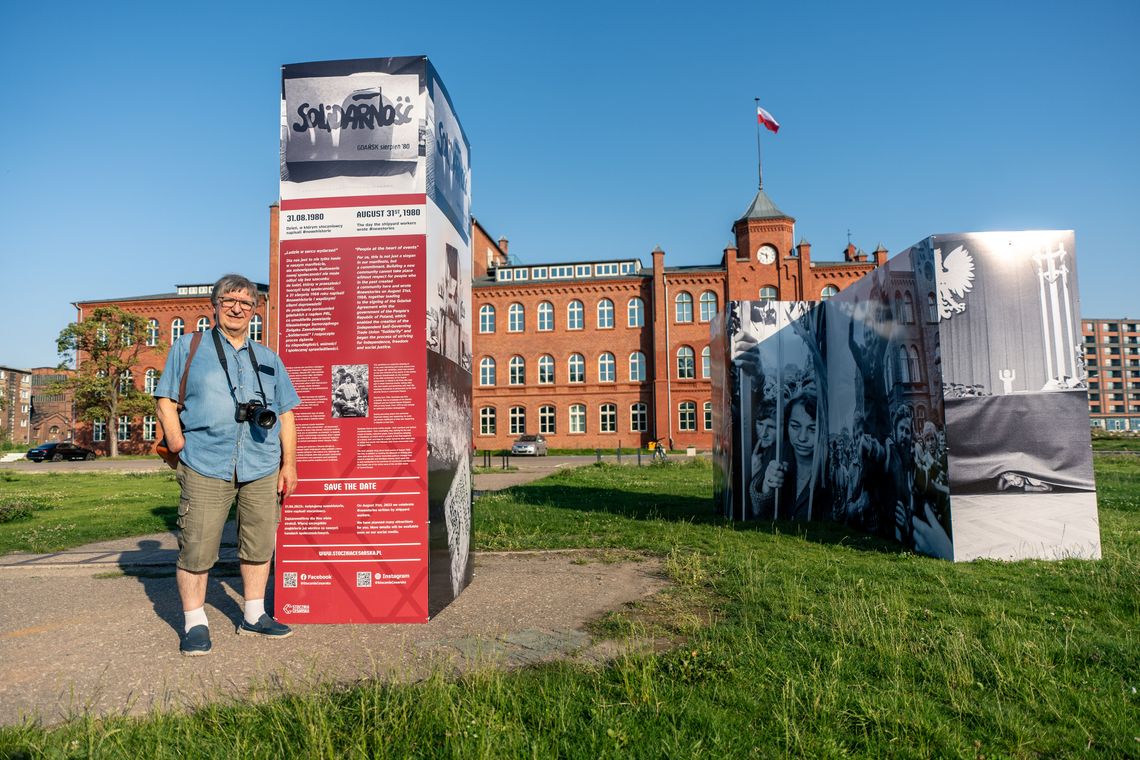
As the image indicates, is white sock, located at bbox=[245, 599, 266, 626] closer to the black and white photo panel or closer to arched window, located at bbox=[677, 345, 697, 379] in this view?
the black and white photo panel

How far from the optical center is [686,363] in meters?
44.0

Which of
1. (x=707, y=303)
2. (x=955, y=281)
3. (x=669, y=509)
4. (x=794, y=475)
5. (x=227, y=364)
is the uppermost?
(x=707, y=303)

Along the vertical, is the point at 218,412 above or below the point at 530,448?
above

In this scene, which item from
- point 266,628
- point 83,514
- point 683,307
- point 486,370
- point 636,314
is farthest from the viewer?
point 486,370

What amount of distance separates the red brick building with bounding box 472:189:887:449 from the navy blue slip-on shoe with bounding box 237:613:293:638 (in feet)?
129

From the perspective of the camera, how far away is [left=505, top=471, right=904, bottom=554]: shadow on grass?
8586 mm

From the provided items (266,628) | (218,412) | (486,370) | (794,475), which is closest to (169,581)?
(266,628)

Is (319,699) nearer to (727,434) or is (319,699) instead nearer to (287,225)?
(287,225)

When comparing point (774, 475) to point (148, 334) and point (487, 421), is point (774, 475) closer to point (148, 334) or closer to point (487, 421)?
point (487, 421)

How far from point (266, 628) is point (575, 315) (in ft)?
137

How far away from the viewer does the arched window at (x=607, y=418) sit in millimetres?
44688

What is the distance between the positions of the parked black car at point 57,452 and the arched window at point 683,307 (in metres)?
38.3

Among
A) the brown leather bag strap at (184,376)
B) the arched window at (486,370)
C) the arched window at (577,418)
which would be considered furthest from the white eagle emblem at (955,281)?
the arched window at (486,370)

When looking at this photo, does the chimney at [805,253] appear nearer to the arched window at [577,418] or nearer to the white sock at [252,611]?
the arched window at [577,418]
